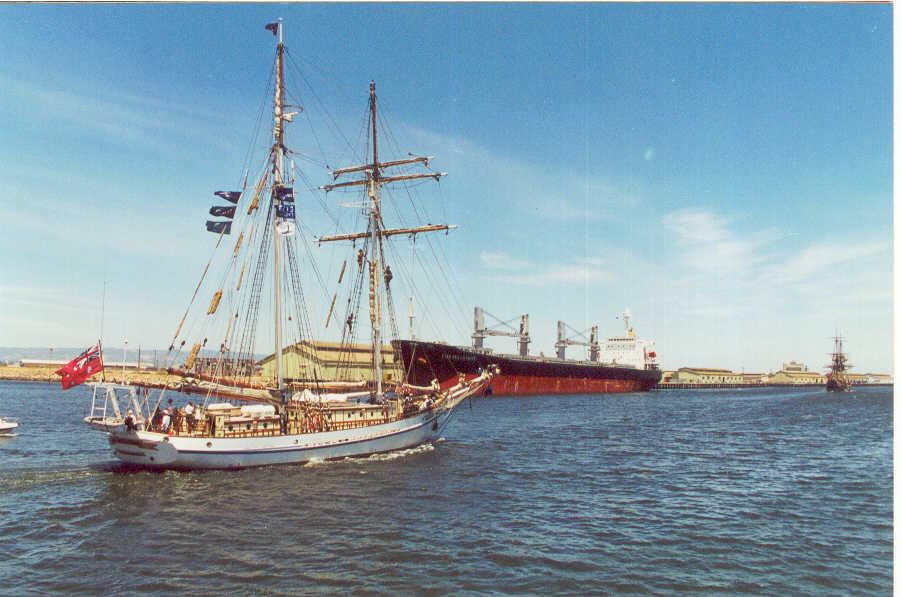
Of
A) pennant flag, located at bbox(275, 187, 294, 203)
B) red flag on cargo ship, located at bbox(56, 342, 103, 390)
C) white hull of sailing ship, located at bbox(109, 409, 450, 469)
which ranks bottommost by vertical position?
white hull of sailing ship, located at bbox(109, 409, 450, 469)

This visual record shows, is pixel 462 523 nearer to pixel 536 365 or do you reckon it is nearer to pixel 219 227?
pixel 219 227

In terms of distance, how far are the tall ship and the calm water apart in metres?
14.7

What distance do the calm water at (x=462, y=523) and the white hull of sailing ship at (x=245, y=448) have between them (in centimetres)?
72

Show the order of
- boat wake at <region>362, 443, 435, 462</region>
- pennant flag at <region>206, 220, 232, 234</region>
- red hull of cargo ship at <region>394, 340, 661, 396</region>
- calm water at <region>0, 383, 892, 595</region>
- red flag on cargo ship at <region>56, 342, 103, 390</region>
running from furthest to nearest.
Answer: red hull of cargo ship at <region>394, 340, 661, 396</region> < boat wake at <region>362, 443, 435, 462</region> < pennant flag at <region>206, 220, 232, 234</region> < red flag on cargo ship at <region>56, 342, 103, 390</region> < calm water at <region>0, 383, 892, 595</region>

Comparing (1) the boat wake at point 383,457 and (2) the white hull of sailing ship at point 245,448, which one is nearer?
(2) the white hull of sailing ship at point 245,448

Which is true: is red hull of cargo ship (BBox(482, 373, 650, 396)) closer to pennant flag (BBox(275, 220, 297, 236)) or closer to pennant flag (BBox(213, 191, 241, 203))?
pennant flag (BBox(275, 220, 297, 236))

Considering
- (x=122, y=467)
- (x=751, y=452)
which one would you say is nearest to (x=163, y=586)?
(x=122, y=467)

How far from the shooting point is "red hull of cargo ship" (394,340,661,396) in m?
70.2

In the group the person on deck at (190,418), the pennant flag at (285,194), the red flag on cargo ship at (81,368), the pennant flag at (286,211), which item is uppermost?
the pennant flag at (285,194)

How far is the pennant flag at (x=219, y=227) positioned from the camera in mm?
27641

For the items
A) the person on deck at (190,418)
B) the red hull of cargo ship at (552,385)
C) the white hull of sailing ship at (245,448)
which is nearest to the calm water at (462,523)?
the white hull of sailing ship at (245,448)

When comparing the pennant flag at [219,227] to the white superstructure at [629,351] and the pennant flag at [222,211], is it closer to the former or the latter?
the pennant flag at [222,211]

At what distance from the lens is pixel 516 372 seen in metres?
82.0

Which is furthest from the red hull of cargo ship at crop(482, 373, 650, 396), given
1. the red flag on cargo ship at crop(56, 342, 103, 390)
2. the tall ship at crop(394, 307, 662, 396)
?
the red flag on cargo ship at crop(56, 342, 103, 390)
